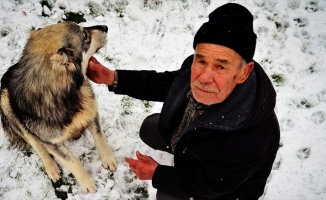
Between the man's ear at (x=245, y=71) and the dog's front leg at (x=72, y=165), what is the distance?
1897 millimetres

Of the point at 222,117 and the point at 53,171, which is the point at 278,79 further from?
the point at 53,171

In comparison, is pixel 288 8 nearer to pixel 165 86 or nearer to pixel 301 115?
pixel 301 115

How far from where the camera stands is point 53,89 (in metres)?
2.45

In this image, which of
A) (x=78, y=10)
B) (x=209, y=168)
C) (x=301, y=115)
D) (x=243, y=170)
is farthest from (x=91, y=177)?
(x=301, y=115)

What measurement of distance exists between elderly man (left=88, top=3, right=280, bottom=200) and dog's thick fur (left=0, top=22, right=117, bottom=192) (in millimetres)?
774

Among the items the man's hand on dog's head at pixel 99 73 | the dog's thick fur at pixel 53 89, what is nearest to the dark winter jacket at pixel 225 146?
the man's hand on dog's head at pixel 99 73

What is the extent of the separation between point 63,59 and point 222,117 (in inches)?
49.9

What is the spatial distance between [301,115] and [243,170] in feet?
7.47

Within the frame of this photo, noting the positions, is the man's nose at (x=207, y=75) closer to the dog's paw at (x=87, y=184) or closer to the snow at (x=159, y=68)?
the snow at (x=159, y=68)

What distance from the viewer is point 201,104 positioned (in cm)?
224

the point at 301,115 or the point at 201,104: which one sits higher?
the point at 201,104

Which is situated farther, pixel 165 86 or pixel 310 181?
pixel 310 181

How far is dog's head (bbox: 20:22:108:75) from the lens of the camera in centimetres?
234

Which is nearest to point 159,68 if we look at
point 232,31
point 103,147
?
point 103,147
